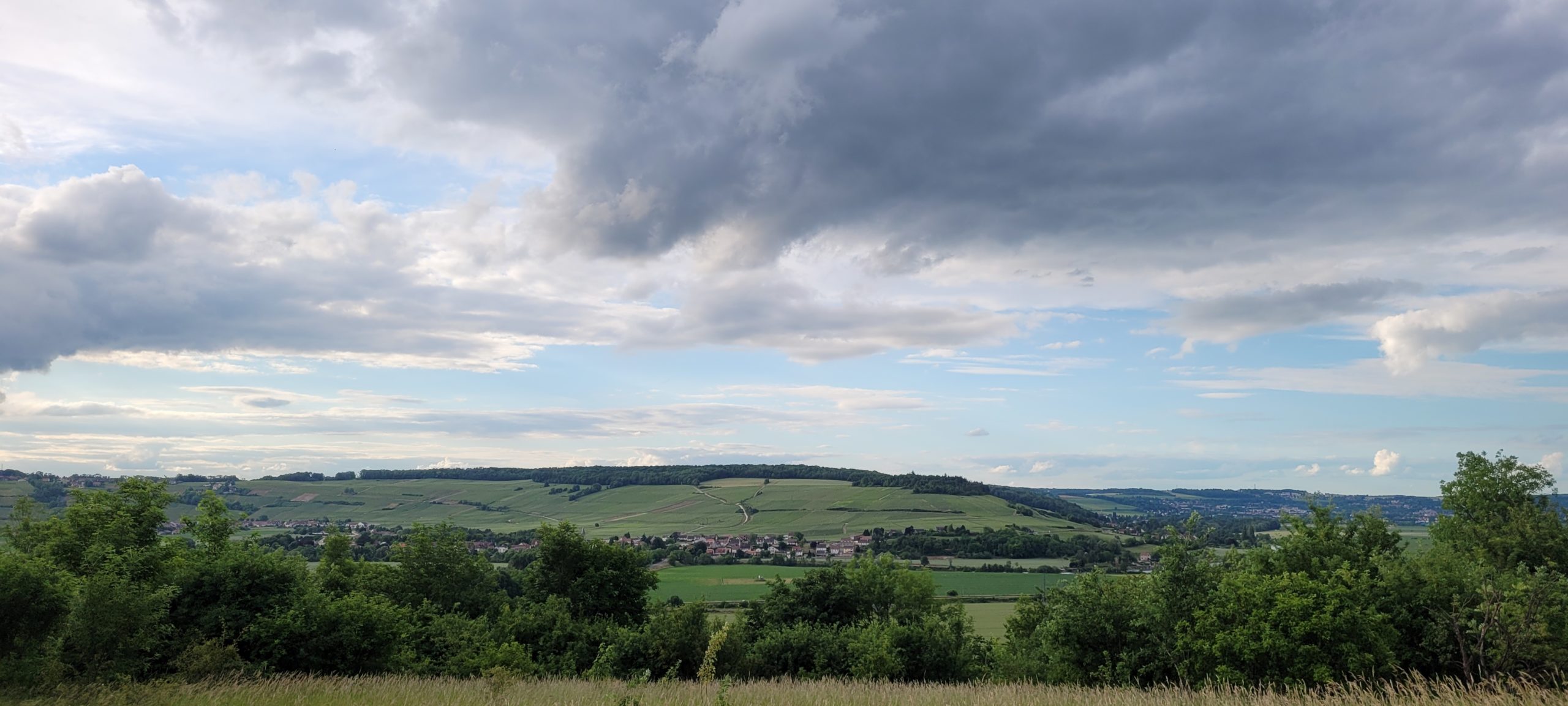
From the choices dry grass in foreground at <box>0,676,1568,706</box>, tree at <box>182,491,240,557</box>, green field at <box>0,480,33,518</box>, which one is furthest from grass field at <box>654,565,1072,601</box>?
green field at <box>0,480,33,518</box>

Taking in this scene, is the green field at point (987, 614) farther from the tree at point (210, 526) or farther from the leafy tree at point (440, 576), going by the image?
the tree at point (210, 526)

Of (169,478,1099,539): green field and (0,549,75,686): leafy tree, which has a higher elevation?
(0,549,75,686): leafy tree

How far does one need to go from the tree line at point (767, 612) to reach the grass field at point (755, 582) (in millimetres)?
40001

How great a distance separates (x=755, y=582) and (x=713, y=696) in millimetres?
91015

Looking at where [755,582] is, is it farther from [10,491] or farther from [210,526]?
[10,491]

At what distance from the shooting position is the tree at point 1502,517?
40.2m

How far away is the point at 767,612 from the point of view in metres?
48.5

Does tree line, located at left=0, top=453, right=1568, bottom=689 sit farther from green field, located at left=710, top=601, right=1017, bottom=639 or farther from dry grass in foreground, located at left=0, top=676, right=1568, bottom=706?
green field, located at left=710, top=601, right=1017, bottom=639

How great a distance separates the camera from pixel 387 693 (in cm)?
1538

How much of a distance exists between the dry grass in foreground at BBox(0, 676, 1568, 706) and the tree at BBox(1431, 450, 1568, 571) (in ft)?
115

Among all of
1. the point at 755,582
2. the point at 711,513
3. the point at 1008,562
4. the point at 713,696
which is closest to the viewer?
the point at 713,696

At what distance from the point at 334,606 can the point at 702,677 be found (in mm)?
23870

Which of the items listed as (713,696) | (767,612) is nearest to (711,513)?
(767,612)

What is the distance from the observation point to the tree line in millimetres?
20781
